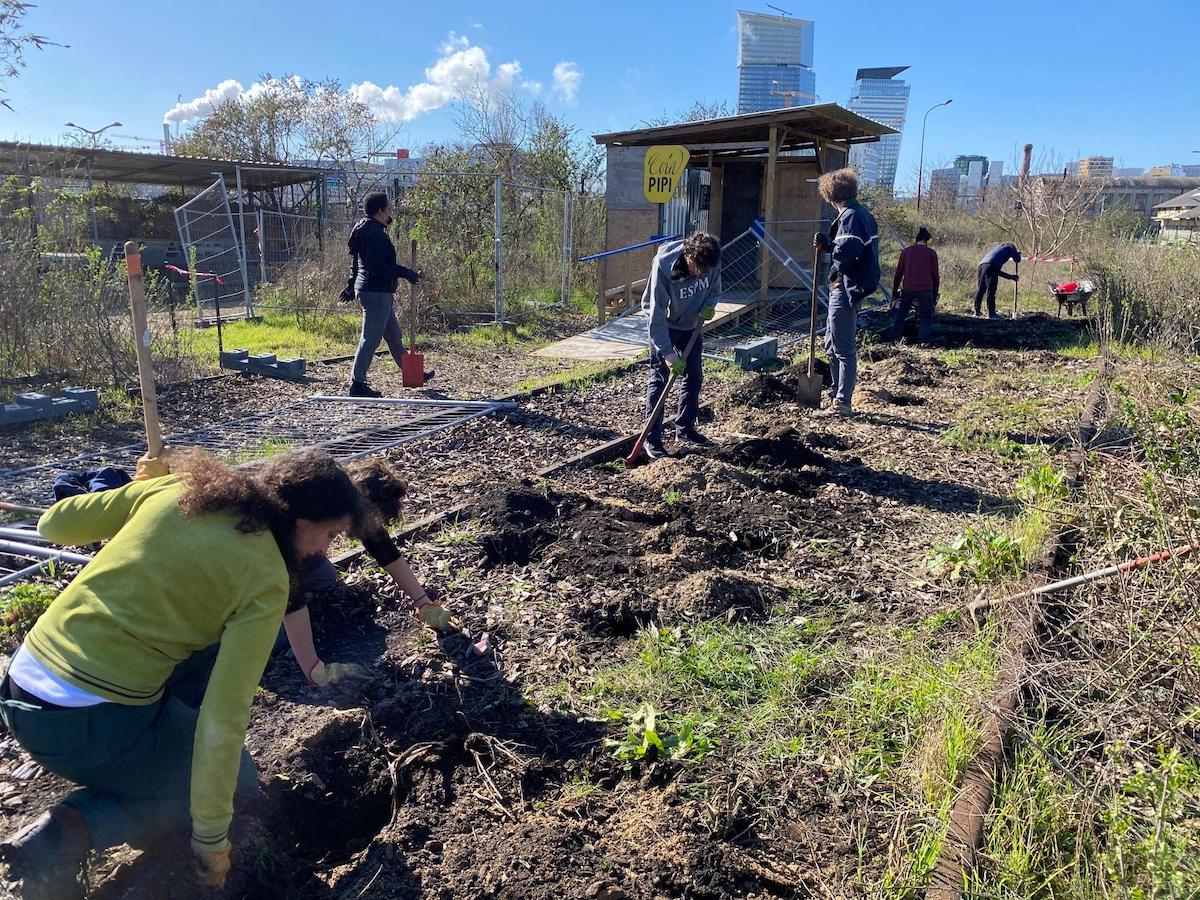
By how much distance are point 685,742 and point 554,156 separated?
20.5 metres

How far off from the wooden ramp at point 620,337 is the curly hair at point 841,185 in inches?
158

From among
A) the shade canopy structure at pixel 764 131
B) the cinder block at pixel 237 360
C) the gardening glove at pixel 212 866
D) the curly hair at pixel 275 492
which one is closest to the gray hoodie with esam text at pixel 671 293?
the curly hair at pixel 275 492

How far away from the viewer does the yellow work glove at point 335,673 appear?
3391 millimetres

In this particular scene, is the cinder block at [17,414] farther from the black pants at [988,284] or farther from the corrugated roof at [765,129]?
the black pants at [988,284]

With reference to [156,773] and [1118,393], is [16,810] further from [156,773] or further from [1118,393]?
[1118,393]

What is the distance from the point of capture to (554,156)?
2155 cm

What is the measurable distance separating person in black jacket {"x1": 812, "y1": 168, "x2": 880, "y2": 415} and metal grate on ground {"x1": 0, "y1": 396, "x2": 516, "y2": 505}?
10.6ft

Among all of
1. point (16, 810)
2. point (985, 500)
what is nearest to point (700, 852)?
point (16, 810)

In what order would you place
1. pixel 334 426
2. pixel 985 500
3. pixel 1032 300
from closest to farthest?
pixel 985 500 → pixel 334 426 → pixel 1032 300

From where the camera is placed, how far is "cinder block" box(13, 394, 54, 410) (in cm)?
759

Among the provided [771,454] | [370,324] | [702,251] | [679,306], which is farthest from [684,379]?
[370,324]

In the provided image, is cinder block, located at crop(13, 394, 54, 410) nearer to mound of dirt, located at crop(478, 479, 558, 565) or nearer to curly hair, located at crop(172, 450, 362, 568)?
mound of dirt, located at crop(478, 479, 558, 565)

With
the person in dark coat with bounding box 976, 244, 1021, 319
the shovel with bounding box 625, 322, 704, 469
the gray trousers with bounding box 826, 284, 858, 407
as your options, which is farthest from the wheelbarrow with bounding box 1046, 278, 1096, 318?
the shovel with bounding box 625, 322, 704, 469

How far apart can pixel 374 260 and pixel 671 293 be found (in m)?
3.53
